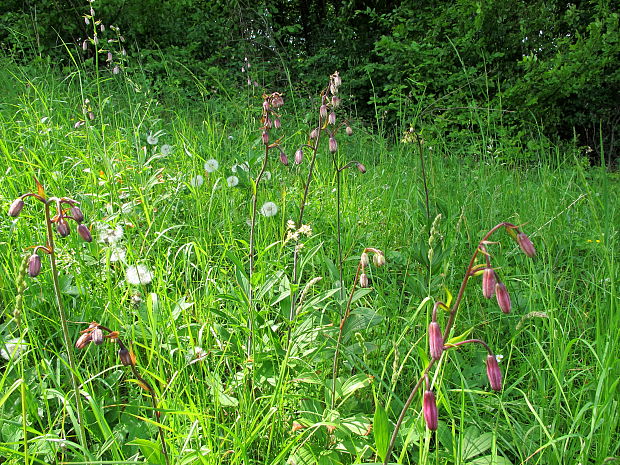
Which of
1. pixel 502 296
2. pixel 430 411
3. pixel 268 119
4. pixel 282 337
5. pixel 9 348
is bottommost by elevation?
pixel 282 337

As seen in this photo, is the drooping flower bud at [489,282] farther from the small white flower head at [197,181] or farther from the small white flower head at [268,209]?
the small white flower head at [197,181]

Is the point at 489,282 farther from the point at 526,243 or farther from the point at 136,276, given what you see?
the point at 136,276

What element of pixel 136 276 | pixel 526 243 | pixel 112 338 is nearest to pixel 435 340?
pixel 526 243

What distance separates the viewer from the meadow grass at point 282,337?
1.08 m

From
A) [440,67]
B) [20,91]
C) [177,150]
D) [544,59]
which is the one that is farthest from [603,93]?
[20,91]

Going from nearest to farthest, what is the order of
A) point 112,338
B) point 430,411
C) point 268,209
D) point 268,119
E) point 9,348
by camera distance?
point 430,411
point 112,338
point 9,348
point 268,119
point 268,209

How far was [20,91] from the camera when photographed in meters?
4.05

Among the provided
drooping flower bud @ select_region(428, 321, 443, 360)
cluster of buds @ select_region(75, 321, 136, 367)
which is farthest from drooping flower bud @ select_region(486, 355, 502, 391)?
cluster of buds @ select_region(75, 321, 136, 367)

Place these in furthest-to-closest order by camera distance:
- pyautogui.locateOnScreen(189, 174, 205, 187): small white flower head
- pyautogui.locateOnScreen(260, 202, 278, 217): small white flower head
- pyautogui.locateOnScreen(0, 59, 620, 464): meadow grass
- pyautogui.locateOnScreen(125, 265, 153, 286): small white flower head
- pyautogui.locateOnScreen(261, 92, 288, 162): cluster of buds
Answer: pyautogui.locateOnScreen(189, 174, 205, 187): small white flower head
pyautogui.locateOnScreen(260, 202, 278, 217): small white flower head
pyautogui.locateOnScreen(261, 92, 288, 162): cluster of buds
pyautogui.locateOnScreen(125, 265, 153, 286): small white flower head
pyautogui.locateOnScreen(0, 59, 620, 464): meadow grass

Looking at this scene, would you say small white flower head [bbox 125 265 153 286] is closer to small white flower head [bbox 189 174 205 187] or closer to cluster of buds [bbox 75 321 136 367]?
cluster of buds [bbox 75 321 136 367]

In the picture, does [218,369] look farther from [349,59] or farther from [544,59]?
[349,59]

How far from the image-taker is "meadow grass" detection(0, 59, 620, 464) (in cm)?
108

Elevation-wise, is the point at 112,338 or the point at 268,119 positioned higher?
the point at 268,119

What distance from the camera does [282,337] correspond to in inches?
58.4
